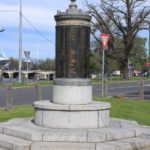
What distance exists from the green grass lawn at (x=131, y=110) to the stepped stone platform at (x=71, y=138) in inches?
162

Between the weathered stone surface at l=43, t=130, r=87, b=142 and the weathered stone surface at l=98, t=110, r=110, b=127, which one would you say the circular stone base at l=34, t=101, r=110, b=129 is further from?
the weathered stone surface at l=43, t=130, r=87, b=142

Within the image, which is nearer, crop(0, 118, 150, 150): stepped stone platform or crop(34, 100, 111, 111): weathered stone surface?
crop(0, 118, 150, 150): stepped stone platform

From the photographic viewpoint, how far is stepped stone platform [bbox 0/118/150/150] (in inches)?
395

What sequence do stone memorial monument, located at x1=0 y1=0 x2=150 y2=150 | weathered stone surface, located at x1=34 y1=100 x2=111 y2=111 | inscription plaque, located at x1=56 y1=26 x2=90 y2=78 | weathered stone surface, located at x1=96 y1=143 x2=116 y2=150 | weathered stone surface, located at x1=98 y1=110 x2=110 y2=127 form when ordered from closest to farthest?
weathered stone surface, located at x1=96 y1=143 x2=116 y2=150, stone memorial monument, located at x1=0 y1=0 x2=150 y2=150, weathered stone surface, located at x1=34 y1=100 x2=111 y2=111, weathered stone surface, located at x1=98 y1=110 x2=110 y2=127, inscription plaque, located at x1=56 y1=26 x2=90 y2=78

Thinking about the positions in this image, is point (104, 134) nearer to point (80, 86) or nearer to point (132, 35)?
point (80, 86)

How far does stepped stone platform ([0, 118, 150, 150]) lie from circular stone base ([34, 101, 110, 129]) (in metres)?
0.23

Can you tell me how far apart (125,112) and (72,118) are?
22.2ft

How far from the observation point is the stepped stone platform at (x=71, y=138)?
10.0m

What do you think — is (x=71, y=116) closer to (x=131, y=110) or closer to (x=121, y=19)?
(x=131, y=110)

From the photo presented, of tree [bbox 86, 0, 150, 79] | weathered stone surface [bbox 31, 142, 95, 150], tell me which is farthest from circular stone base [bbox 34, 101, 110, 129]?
tree [bbox 86, 0, 150, 79]

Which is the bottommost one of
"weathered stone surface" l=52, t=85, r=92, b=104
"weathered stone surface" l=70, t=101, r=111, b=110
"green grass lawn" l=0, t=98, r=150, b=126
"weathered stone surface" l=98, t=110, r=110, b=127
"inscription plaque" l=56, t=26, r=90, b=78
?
"green grass lawn" l=0, t=98, r=150, b=126

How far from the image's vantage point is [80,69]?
1256 cm

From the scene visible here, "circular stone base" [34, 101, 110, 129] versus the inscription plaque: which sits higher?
the inscription plaque

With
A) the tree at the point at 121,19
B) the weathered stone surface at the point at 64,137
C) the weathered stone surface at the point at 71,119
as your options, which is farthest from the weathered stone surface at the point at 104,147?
the tree at the point at 121,19
